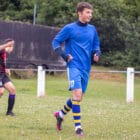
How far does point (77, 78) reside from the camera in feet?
30.4

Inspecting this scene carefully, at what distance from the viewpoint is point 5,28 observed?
34.7m

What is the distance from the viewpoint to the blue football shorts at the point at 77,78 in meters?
9.23

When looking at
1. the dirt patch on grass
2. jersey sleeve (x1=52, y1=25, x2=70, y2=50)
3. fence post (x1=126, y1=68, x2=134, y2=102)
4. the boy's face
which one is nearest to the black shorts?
jersey sleeve (x1=52, y1=25, x2=70, y2=50)

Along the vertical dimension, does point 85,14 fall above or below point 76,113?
above

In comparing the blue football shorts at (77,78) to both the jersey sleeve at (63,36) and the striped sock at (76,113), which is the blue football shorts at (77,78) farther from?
the jersey sleeve at (63,36)

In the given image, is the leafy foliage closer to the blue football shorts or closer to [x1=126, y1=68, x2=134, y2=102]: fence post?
[x1=126, y1=68, x2=134, y2=102]: fence post

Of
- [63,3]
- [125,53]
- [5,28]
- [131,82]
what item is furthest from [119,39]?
[131,82]

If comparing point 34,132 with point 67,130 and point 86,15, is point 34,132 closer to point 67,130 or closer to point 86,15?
point 67,130

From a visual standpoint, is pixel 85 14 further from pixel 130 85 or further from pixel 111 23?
pixel 111 23

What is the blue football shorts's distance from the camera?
9.23 metres

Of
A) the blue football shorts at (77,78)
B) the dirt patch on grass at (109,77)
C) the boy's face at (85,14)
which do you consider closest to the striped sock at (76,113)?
the blue football shorts at (77,78)

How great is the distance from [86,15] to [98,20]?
37353 millimetres

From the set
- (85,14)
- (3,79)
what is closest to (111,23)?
(3,79)

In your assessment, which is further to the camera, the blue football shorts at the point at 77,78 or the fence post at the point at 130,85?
the fence post at the point at 130,85
